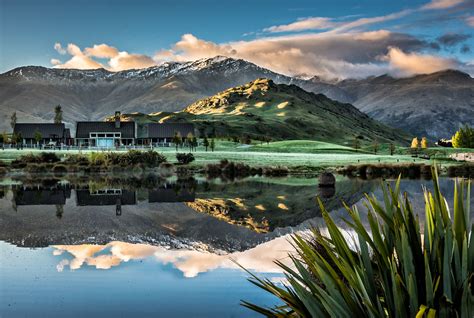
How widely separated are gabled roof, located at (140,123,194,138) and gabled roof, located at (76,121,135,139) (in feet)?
23.0

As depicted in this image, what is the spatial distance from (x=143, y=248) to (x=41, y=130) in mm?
123763

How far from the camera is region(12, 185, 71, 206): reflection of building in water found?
124 ft

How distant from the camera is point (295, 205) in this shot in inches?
1393

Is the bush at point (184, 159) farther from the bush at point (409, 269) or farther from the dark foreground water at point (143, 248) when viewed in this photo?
the bush at point (409, 269)

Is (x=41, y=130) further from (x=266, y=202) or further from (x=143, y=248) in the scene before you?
(x=143, y=248)

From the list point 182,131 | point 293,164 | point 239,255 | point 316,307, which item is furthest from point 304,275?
point 182,131

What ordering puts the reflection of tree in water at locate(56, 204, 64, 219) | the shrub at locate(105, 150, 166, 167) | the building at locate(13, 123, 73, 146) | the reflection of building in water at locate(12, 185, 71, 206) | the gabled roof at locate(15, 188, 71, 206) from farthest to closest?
the building at locate(13, 123, 73, 146)
the shrub at locate(105, 150, 166, 167)
the reflection of building in water at locate(12, 185, 71, 206)
the gabled roof at locate(15, 188, 71, 206)
the reflection of tree in water at locate(56, 204, 64, 219)

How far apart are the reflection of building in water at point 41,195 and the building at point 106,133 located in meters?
79.3

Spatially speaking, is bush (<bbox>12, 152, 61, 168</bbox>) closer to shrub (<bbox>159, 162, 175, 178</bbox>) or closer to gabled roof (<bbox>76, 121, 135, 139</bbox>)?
shrub (<bbox>159, 162, 175, 178</bbox>)

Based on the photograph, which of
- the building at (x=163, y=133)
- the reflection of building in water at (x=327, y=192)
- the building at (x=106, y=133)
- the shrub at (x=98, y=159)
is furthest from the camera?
the building at (x=163, y=133)

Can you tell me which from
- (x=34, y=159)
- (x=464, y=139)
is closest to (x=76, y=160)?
(x=34, y=159)

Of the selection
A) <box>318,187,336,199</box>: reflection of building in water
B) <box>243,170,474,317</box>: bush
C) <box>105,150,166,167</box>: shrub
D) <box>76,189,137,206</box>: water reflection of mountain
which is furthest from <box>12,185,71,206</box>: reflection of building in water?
<box>243,170,474,317</box>: bush

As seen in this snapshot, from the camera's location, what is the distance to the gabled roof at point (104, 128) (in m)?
130

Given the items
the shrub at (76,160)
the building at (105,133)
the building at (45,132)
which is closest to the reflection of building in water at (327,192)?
the shrub at (76,160)
